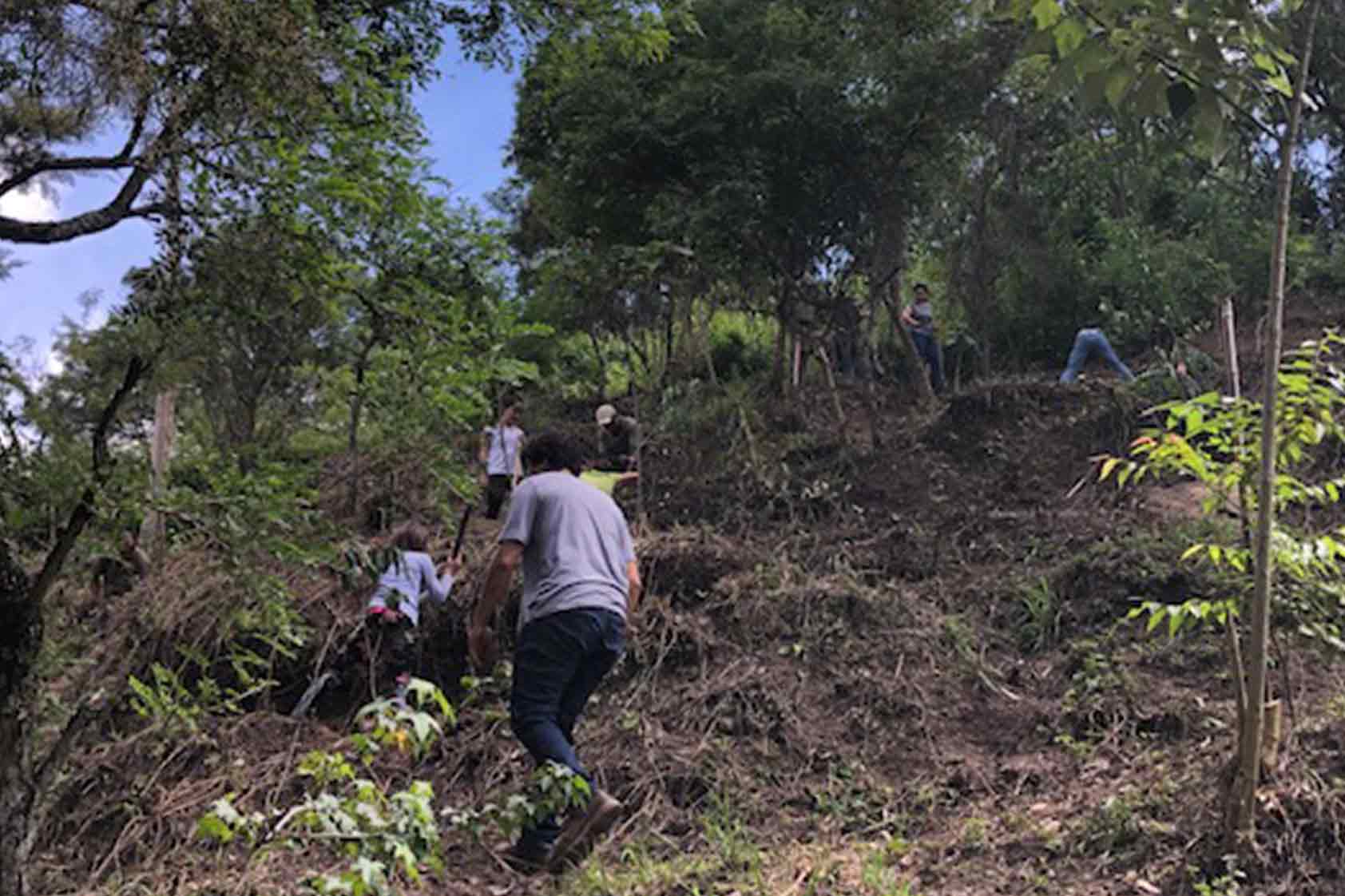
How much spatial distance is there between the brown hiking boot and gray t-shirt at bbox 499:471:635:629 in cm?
67

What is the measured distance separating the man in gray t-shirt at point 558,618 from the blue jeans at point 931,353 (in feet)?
29.1

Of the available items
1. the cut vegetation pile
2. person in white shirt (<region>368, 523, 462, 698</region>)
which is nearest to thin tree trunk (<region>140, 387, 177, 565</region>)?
the cut vegetation pile

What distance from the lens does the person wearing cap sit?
9.93m

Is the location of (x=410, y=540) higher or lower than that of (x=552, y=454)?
lower

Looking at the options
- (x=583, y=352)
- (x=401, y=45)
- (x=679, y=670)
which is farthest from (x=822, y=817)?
(x=583, y=352)

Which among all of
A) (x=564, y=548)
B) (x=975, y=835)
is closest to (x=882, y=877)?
(x=975, y=835)

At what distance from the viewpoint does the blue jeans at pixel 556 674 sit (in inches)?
155

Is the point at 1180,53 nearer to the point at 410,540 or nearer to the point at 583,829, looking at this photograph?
the point at 583,829

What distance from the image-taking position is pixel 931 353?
12.8 m

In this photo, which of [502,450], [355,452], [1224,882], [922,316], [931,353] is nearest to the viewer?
[1224,882]

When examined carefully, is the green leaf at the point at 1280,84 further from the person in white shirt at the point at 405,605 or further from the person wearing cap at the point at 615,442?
the person wearing cap at the point at 615,442

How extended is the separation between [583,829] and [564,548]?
3.30 ft

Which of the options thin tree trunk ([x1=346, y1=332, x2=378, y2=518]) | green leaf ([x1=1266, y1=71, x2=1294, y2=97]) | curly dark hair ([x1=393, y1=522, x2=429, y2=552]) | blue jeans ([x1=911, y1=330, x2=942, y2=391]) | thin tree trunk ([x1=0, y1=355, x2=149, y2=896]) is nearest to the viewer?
green leaf ([x1=1266, y1=71, x2=1294, y2=97])

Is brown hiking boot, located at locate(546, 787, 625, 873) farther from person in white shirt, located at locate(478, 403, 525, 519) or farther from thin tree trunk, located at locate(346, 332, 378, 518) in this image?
person in white shirt, located at locate(478, 403, 525, 519)
